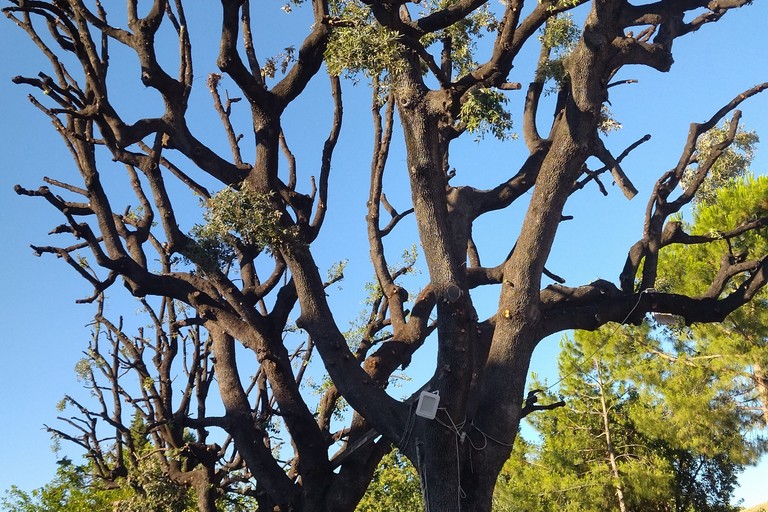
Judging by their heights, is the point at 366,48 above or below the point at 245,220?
above

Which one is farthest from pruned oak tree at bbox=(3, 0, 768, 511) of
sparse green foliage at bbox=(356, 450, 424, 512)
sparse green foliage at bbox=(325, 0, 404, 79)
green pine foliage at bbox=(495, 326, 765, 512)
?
green pine foliage at bbox=(495, 326, 765, 512)

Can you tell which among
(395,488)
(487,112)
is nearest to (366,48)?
(487,112)

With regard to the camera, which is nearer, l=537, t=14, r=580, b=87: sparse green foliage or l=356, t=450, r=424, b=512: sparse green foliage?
l=537, t=14, r=580, b=87: sparse green foliage

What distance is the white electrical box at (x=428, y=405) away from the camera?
6.69 m

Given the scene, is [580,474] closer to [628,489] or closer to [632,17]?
[628,489]

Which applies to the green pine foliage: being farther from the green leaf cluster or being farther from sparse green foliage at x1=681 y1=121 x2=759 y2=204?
the green leaf cluster

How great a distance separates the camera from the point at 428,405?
673 centimetres

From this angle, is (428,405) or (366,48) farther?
(366,48)

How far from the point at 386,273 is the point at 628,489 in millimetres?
17759

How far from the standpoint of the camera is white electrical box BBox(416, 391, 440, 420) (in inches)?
263

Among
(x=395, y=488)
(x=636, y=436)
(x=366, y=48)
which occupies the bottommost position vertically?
(x=366, y=48)

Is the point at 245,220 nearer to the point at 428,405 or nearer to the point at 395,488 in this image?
the point at 428,405

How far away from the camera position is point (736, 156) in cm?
1016

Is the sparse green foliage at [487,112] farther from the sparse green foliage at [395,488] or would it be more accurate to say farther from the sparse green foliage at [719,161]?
the sparse green foliage at [395,488]
